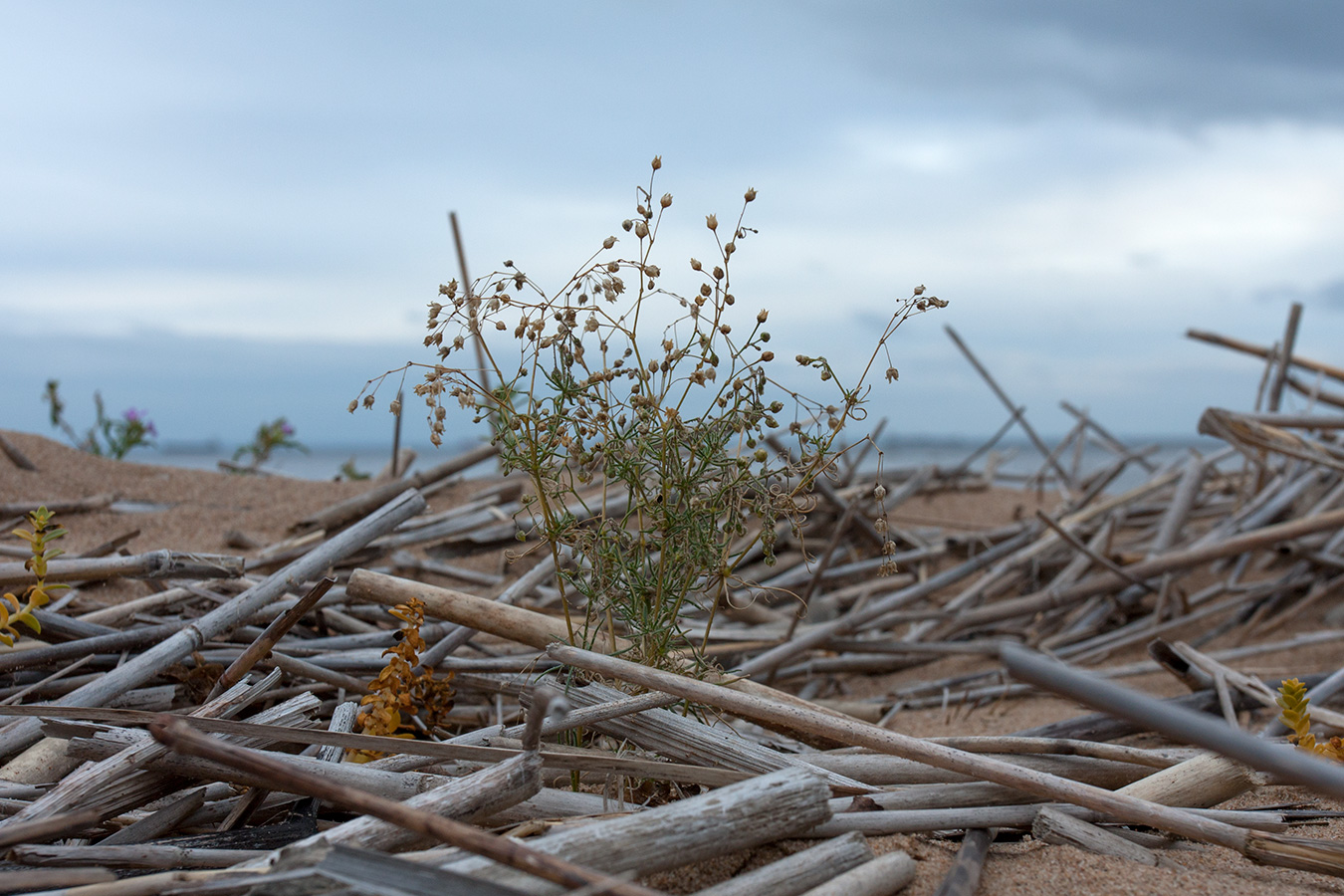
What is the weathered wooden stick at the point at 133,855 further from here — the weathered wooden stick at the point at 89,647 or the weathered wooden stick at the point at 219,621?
the weathered wooden stick at the point at 89,647

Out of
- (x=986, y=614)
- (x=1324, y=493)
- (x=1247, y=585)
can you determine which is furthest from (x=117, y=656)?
(x=1324, y=493)

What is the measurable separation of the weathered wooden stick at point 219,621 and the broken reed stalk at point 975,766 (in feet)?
4.34

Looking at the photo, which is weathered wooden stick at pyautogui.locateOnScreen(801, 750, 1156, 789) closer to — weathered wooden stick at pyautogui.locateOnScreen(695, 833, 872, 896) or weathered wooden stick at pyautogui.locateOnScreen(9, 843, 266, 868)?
weathered wooden stick at pyautogui.locateOnScreen(695, 833, 872, 896)

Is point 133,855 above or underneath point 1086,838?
above

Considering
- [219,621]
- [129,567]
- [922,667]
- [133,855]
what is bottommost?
[922,667]

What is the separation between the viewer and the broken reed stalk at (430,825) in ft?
4.70

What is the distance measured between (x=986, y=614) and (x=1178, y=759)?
2902 millimetres

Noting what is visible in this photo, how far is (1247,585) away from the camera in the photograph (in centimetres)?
578

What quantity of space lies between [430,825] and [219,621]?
1818 mm

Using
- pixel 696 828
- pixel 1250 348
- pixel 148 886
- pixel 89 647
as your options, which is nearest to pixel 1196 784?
pixel 696 828

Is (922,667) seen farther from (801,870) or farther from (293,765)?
(293,765)

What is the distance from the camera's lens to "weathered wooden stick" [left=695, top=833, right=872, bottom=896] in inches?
69.2

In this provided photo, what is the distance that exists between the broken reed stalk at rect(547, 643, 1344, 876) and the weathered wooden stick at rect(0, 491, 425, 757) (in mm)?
1323

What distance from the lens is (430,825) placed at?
1.45 metres
